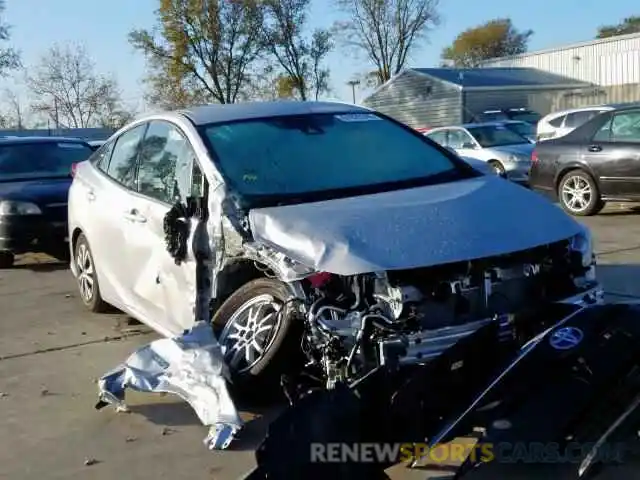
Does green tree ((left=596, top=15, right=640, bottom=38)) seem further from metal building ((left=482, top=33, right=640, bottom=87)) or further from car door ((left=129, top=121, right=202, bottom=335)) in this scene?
car door ((left=129, top=121, right=202, bottom=335))

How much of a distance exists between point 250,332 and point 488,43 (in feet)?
262

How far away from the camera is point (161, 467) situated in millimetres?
3930

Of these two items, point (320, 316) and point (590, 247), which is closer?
point (320, 316)

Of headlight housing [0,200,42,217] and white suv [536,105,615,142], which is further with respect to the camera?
white suv [536,105,615,142]

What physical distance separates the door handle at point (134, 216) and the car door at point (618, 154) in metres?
7.33

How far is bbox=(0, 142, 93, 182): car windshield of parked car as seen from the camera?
10.2 meters

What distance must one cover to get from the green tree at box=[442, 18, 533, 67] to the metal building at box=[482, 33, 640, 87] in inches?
1239

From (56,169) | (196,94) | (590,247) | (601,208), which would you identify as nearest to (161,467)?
(590,247)

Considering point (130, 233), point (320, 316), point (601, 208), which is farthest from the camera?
point (601, 208)

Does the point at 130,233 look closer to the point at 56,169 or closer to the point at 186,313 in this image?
the point at 186,313

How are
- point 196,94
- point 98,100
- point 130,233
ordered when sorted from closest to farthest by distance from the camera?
1. point 130,233
2. point 196,94
3. point 98,100

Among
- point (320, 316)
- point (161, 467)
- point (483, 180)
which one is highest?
point (483, 180)

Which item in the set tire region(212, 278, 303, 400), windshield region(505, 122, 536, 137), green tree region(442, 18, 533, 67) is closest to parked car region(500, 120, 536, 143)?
windshield region(505, 122, 536, 137)

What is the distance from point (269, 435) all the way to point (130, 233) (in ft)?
8.62
